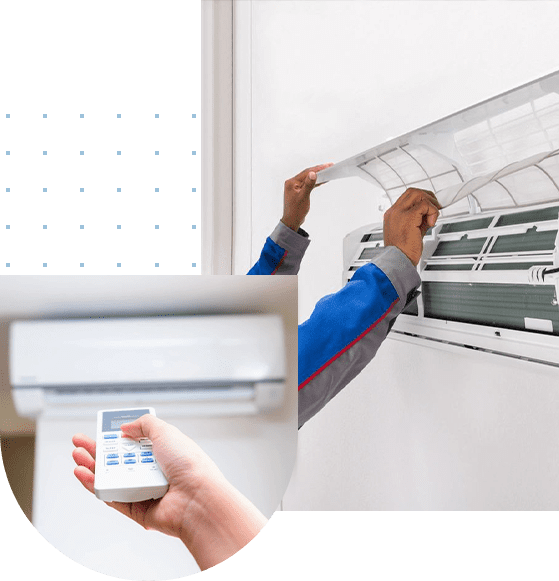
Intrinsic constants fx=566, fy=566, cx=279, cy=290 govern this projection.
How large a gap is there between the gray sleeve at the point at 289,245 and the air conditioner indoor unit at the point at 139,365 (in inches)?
25.3

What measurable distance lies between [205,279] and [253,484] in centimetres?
35

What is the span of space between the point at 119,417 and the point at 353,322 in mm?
579

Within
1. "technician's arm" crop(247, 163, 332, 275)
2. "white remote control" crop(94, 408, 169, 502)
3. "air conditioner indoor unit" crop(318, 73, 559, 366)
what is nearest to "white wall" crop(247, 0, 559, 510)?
"air conditioner indoor unit" crop(318, 73, 559, 366)

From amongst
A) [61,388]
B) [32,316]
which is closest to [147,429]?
[61,388]

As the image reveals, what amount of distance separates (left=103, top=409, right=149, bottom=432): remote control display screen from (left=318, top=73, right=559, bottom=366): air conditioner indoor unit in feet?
2.57

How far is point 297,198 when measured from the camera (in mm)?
1629

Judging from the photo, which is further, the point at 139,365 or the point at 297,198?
the point at 297,198

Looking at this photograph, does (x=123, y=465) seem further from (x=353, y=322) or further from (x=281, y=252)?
(x=281, y=252)

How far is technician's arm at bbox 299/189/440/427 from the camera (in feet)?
4.17

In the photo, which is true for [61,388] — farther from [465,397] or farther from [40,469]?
[465,397]

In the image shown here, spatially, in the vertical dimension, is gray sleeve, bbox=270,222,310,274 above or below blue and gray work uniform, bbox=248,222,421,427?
above

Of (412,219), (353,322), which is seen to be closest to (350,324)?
(353,322)

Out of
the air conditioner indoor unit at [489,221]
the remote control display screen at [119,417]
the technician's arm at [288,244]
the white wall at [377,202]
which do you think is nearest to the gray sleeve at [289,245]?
the technician's arm at [288,244]

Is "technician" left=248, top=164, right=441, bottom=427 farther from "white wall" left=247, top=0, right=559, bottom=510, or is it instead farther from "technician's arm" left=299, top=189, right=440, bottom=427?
"white wall" left=247, top=0, right=559, bottom=510
